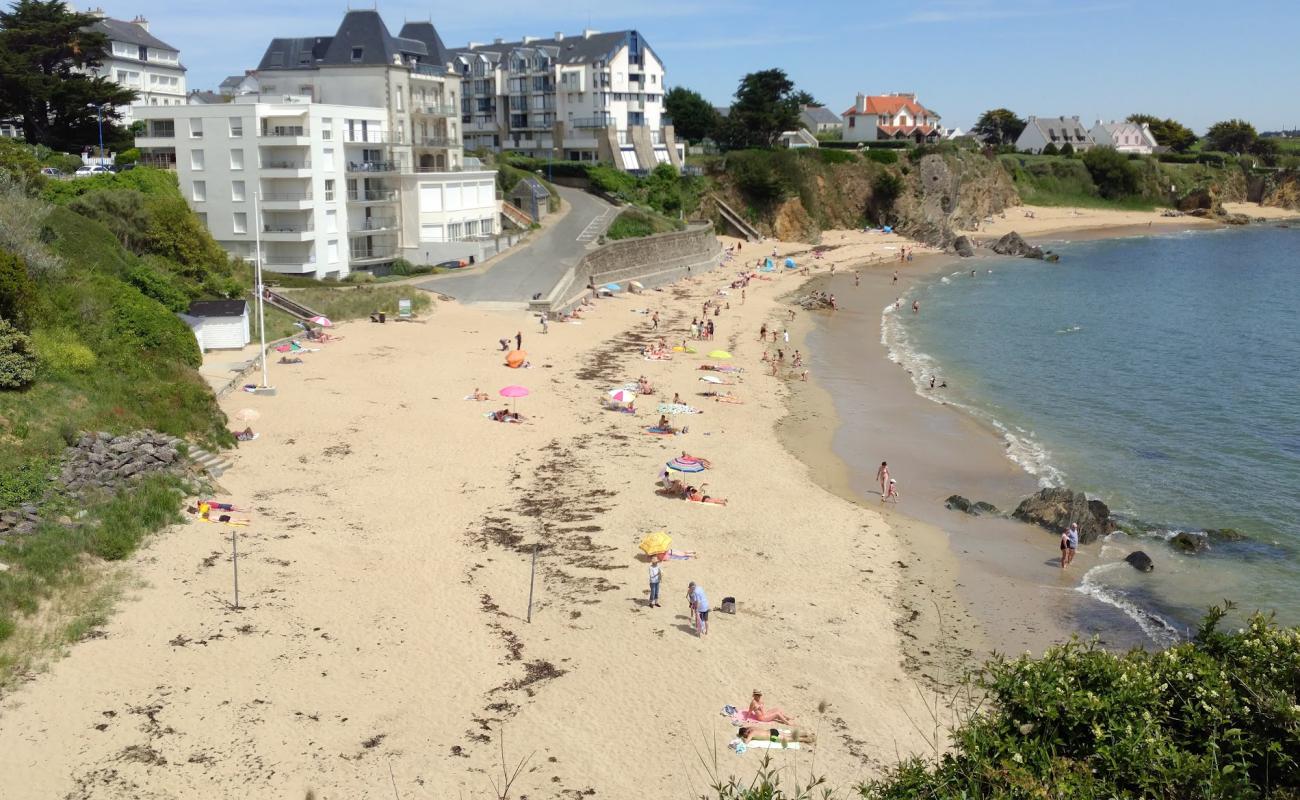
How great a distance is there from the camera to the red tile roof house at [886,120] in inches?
4247

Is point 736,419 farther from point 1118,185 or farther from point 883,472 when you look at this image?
point 1118,185

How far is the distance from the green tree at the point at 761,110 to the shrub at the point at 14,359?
224 feet

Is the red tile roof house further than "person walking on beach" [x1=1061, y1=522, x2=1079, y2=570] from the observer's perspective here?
Yes

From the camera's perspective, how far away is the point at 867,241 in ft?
260

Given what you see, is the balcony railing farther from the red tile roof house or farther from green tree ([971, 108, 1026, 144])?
green tree ([971, 108, 1026, 144])

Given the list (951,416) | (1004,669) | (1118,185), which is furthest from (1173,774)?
(1118,185)

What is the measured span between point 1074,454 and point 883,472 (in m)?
6.92

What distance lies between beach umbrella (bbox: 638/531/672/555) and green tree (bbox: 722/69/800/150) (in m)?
68.2

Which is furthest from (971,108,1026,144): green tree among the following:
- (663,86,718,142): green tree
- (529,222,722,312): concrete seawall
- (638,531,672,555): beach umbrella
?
(638,531,672,555): beach umbrella

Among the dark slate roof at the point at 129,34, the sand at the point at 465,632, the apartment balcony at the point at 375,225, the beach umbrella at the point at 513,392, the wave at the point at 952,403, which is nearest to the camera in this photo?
the sand at the point at 465,632

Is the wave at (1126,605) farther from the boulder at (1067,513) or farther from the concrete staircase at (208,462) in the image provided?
the concrete staircase at (208,462)

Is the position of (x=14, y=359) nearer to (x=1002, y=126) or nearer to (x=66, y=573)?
(x=66, y=573)

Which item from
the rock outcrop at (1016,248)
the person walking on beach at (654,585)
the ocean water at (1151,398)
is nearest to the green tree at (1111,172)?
the rock outcrop at (1016,248)

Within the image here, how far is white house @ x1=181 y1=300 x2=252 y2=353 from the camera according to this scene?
3247 centimetres
